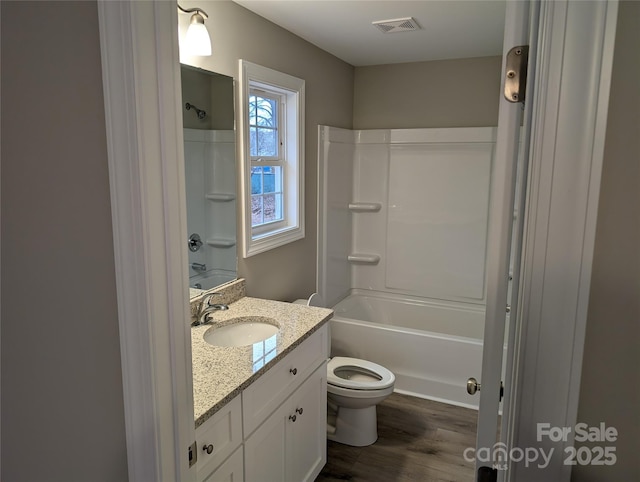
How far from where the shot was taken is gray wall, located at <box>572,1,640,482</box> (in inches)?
22.4

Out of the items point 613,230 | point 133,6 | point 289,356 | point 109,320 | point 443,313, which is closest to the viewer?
point 613,230

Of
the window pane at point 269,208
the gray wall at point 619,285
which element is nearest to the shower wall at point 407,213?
the window pane at point 269,208

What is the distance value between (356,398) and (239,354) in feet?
3.59

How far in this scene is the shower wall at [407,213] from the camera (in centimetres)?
368

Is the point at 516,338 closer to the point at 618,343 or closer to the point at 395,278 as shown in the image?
the point at 618,343

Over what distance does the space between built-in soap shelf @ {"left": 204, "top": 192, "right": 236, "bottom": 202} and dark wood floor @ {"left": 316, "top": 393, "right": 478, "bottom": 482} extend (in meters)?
1.55

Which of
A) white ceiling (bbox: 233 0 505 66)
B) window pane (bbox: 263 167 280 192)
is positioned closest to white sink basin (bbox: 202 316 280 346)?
window pane (bbox: 263 167 280 192)

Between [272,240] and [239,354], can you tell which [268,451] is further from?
[272,240]

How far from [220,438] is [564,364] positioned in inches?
47.3

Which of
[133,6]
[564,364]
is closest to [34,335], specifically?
[133,6]

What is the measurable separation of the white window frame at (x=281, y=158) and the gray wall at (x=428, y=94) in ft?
3.82

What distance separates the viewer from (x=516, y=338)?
70cm

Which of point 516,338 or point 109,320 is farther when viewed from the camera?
point 109,320

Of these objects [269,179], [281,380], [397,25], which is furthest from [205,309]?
[397,25]
